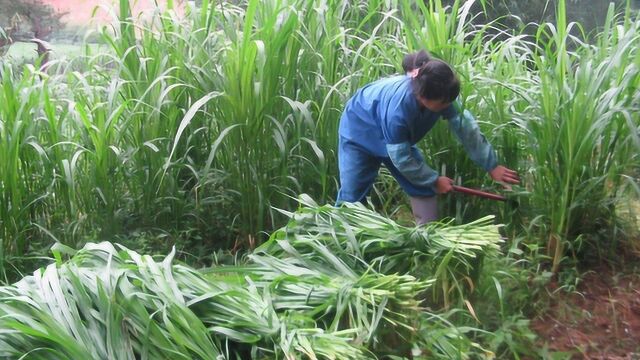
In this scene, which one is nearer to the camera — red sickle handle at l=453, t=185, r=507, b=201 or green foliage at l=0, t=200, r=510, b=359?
green foliage at l=0, t=200, r=510, b=359

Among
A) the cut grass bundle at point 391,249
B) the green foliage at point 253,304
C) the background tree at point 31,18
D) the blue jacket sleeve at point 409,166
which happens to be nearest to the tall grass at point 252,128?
the blue jacket sleeve at point 409,166

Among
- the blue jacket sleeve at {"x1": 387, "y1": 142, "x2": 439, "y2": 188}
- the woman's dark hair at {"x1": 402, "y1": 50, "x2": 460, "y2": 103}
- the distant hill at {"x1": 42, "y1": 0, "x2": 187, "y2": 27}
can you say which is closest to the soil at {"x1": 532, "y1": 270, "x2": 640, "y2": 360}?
the blue jacket sleeve at {"x1": 387, "y1": 142, "x2": 439, "y2": 188}

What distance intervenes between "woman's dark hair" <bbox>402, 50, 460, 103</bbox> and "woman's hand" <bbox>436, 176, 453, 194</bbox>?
1.08 ft

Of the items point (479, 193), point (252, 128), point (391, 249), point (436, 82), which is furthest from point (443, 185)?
point (252, 128)

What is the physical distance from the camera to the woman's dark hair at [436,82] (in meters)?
3.01

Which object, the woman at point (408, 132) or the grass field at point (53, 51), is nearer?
the woman at point (408, 132)

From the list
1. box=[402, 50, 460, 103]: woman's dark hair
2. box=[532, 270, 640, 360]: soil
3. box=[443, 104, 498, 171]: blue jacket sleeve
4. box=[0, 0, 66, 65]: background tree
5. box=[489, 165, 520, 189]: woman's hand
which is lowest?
box=[532, 270, 640, 360]: soil

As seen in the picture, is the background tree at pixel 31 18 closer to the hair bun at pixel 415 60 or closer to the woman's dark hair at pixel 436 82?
the hair bun at pixel 415 60

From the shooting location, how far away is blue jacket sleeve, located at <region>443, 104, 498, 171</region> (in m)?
3.22

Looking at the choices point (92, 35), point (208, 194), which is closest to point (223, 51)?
A: point (208, 194)

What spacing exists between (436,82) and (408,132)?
28 centimetres

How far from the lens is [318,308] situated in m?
2.23

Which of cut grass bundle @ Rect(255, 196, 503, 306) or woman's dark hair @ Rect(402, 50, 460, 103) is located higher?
woman's dark hair @ Rect(402, 50, 460, 103)

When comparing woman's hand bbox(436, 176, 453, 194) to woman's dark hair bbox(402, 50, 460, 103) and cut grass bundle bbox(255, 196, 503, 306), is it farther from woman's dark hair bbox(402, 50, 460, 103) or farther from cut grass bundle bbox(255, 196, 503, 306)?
cut grass bundle bbox(255, 196, 503, 306)
